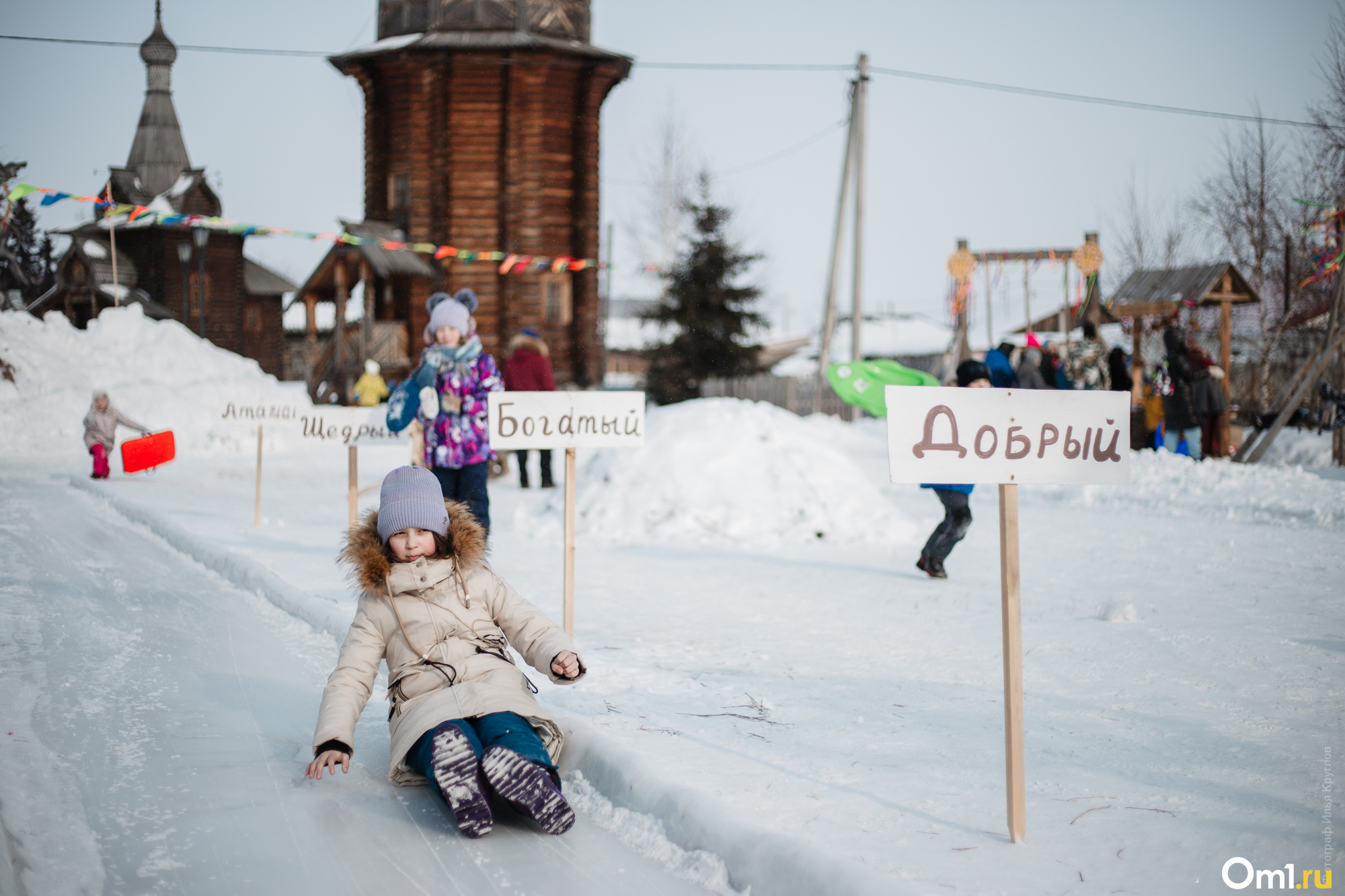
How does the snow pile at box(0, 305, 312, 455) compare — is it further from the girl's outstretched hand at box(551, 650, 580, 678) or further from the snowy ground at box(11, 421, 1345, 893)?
→ the girl's outstretched hand at box(551, 650, 580, 678)

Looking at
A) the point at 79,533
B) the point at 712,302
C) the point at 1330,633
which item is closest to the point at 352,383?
the point at 712,302

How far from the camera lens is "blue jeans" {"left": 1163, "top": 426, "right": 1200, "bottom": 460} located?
1329cm

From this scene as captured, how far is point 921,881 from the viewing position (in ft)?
7.39

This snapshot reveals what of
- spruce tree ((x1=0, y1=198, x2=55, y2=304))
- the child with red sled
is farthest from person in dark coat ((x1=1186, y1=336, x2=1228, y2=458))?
spruce tree ((x1=0, y1=198, x2=55, y2=304))

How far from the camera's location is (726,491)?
8.52 metres

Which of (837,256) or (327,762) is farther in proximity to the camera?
(837,256)

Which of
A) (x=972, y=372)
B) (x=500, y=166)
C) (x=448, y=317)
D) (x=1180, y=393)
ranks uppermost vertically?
(x=500, y=166)

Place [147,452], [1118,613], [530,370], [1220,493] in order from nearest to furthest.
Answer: [1118,613] → [1220,493] → [530,370] → [147,452]

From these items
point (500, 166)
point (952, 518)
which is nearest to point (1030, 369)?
point (952, 518)

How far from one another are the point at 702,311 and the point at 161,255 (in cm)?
1921

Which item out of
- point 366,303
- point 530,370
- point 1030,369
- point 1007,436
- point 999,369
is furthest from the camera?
point 366,303

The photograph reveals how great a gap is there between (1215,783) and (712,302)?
23.0 metres

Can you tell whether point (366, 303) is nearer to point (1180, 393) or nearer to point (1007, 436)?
point (1180, 393)

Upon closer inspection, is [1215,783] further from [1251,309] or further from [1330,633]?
[1251,309]
